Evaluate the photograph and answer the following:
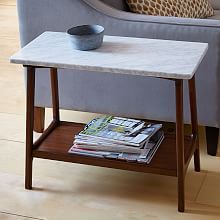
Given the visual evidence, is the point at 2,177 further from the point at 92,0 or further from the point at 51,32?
the point at 92,0

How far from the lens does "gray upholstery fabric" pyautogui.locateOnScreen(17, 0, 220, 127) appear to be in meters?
2.19

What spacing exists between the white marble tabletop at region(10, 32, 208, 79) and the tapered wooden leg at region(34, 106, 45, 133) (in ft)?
1.62

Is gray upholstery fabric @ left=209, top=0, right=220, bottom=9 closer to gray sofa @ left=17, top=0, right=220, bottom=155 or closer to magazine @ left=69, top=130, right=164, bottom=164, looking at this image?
gray sofa @ left=17, top=0, right=220, bottom=155

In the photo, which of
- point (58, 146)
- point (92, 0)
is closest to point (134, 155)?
point (58, 146)

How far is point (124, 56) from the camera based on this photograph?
1.95m

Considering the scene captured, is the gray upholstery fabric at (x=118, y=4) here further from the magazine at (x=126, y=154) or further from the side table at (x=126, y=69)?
the magazine at (x=126, y=154)

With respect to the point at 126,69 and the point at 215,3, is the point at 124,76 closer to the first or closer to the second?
the point at 126,69

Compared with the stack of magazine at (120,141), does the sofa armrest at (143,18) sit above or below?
above

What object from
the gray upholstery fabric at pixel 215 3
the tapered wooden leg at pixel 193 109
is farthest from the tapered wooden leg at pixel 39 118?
the gray upholstery fabric at pixel 215 3

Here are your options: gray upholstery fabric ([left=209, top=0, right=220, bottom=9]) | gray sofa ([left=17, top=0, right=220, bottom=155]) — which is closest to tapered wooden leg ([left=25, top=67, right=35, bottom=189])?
gray sofa ([left=17, top=0, right=220, bottom=155])

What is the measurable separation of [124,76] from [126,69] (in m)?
0.46

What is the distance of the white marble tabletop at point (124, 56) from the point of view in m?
1.85

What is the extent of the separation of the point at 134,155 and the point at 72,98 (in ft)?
1.54

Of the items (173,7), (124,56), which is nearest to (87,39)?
(124,56)
